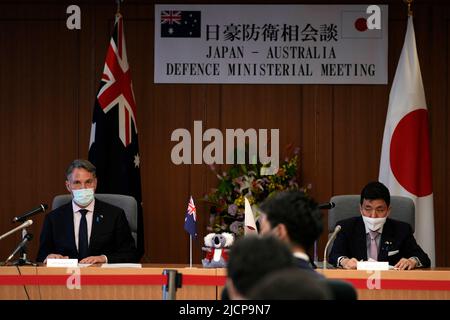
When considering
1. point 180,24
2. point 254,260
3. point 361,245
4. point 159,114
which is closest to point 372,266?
point 361,245

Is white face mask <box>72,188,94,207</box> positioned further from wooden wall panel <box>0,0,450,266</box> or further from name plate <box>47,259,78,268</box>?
wooden wall panel <box>0,0,450,266</box>

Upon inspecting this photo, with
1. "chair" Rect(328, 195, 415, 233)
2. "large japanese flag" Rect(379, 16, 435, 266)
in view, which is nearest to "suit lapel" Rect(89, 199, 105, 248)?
"chair" Rect(328, 195, 415, 233)

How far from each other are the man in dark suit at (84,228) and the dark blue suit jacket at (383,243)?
4.44ft

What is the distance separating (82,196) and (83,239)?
11.0 inches

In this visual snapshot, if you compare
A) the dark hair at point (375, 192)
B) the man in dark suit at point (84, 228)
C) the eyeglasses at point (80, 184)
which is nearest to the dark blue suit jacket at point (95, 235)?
the man in dark suit at point (84, 228)

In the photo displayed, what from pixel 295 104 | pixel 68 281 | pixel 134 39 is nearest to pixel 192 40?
pixel 134 39

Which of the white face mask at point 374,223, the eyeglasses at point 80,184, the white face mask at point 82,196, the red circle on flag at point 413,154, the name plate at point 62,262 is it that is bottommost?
the name plate at point 62,262

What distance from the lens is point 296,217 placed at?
3.29 metres

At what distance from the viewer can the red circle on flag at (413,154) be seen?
7297mm

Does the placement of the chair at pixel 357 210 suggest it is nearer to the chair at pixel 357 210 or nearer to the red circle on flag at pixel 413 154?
the chair at pixel 357 210

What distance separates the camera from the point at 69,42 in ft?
26.1

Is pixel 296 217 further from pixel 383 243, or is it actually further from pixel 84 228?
pixel 84 228

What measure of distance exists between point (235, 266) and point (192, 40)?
5.58 meters

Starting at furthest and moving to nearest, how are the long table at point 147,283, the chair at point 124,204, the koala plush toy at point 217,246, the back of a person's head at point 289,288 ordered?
the chair at point 124,204 → the koala plush toy at point 217,246 → the long table at point 147,283 → the back of a person's head at point 289,288
